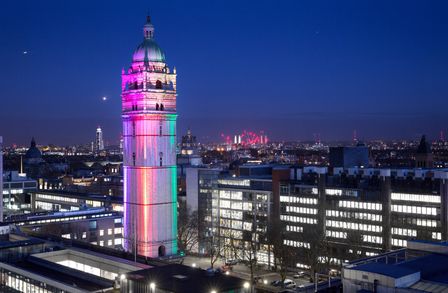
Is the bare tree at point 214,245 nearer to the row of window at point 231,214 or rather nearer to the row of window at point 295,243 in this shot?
the row of window at point 231,214

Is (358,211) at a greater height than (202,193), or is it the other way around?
(202,193)

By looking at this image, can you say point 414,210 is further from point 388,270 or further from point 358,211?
point 388,270

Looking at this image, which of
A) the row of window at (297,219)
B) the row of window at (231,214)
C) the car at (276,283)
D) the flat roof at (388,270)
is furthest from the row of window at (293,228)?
the flat roof at (388,270)

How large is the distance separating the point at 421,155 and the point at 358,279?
88867 millimetres

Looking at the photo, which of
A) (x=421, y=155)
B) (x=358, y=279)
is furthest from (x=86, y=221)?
(x=421, y=155)

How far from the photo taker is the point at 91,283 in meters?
42.3

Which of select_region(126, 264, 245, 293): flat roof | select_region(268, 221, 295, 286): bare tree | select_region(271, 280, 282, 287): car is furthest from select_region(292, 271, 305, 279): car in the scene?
select_region(126, 264, 245, 293): flat roof

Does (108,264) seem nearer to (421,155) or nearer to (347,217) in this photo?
(347,217)

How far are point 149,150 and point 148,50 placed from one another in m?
12.7

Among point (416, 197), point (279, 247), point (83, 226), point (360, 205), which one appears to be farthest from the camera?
point (360, 205)

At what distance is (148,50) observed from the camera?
7350 cm

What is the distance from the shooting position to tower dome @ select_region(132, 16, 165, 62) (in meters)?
73.4

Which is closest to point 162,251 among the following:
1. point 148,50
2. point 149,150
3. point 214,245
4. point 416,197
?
point 149,150

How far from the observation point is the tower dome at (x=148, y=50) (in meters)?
73.4
